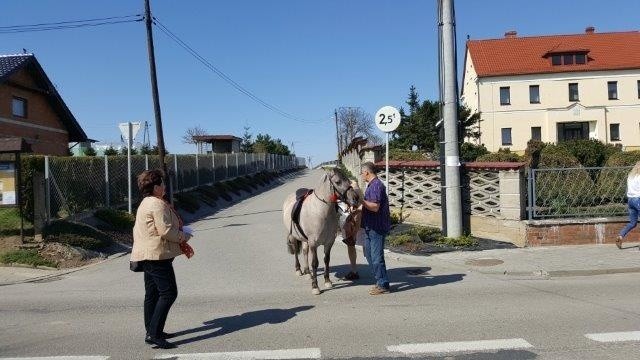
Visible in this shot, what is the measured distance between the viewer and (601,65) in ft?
168

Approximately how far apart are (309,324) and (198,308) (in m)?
1.87

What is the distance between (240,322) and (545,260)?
6039 millimetres

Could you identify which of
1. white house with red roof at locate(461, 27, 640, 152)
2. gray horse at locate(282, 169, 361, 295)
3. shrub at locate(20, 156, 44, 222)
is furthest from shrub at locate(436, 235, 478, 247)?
white house with red roof at locate(461, 27, 640, 152)

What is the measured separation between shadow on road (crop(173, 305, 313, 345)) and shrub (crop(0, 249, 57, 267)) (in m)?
6.23

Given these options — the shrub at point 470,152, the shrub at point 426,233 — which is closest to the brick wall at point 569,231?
the shrub at point 426,233

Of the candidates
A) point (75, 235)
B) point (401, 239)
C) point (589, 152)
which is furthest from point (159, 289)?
point (589, 152)

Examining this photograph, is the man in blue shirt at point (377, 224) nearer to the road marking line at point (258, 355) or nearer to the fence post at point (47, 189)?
the road marking line at point (258, 355)

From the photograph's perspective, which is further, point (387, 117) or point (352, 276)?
point (387, 117)

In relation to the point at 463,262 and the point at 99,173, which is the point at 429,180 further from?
the point at 99,173

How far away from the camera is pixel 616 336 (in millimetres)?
5699

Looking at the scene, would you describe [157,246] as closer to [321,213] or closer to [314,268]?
[321,213]

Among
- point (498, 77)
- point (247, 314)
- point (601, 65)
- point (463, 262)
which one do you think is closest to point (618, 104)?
point (601, 65)

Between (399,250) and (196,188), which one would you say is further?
(196,188)

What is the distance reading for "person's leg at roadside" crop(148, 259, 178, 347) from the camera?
5805 mm
